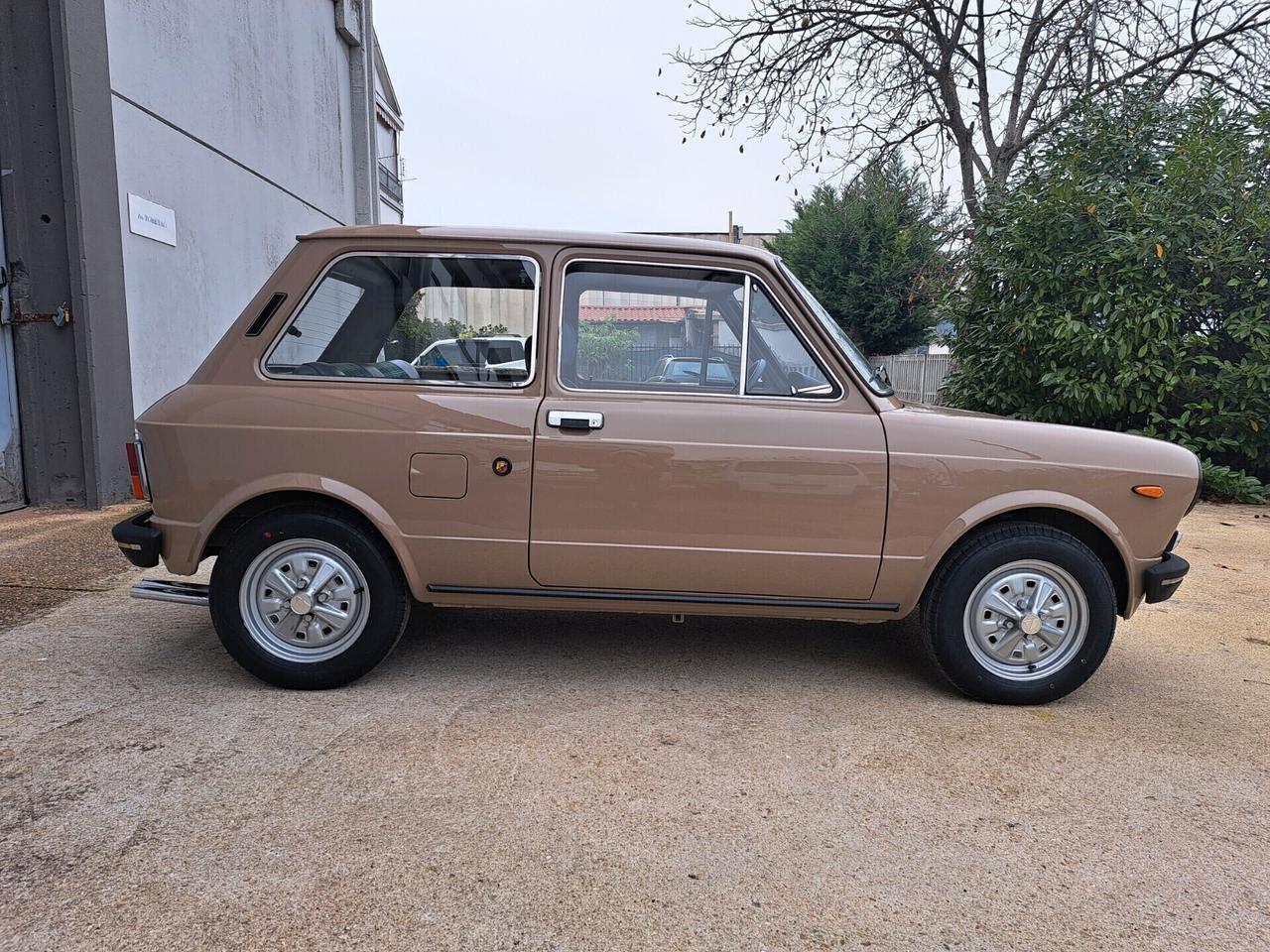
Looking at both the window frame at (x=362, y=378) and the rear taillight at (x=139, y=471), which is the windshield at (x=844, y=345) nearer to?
the window frame at (x=362, y=378)

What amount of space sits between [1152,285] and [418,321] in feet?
25.6

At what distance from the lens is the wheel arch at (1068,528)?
3.20 m

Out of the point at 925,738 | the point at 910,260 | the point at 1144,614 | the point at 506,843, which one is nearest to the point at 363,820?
the point at 506,843

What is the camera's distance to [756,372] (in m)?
3.34

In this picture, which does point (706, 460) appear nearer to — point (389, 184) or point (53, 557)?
point (53, 557)

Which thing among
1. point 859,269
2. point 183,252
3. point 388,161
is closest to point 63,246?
point 183,252

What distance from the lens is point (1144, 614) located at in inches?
184

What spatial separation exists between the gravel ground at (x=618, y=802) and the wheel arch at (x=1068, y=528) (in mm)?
529

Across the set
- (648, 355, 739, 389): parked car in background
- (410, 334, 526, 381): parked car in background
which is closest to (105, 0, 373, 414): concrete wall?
(410, 334, 526, 381): parked car in background

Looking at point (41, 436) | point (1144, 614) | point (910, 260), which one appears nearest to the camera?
point (1144, 614)

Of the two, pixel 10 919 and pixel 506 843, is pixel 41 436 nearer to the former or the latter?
pixel 10 919

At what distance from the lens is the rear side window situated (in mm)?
3326

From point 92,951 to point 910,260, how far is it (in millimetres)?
24930

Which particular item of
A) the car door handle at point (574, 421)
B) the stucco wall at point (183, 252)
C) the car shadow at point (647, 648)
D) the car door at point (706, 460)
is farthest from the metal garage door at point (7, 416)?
the car door handle at point (574, 421)
